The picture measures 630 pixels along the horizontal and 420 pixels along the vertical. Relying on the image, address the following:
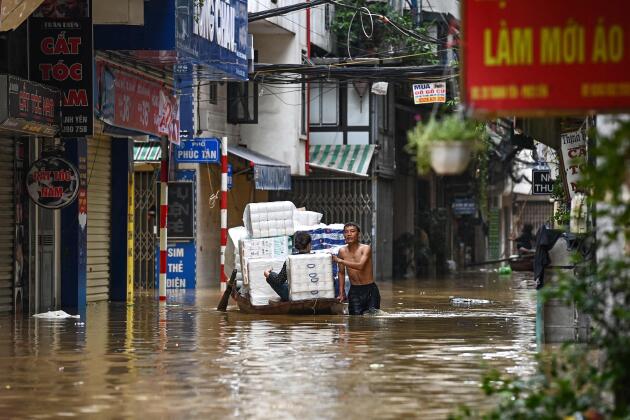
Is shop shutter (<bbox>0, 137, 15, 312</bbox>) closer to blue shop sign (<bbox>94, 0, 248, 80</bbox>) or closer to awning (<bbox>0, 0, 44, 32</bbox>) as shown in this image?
blue shop sign (<bbox>94, 0, 248, 80</bbox>)

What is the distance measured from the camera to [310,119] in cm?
4159

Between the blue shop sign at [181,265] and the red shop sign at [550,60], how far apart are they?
85.0 ft

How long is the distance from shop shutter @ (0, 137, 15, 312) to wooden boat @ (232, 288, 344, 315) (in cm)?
338

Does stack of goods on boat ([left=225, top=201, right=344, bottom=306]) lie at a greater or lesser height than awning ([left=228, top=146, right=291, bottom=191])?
lesser

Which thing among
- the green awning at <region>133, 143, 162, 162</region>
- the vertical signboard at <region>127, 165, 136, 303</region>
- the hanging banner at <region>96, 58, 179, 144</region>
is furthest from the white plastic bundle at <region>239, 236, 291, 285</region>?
the green awning at <region>133, 143, 162, 162</region>

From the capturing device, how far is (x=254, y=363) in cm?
1412

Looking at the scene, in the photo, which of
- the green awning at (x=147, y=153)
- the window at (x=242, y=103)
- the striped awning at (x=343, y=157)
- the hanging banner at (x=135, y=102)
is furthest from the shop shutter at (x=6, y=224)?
the striped awning at (x=343, y=157)

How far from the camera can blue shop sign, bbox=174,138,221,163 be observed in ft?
96.2

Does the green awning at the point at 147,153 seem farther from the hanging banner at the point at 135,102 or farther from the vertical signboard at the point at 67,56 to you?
the vertical signboard at the point at 67,56

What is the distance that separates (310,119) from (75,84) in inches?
798

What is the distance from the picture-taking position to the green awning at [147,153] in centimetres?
3234

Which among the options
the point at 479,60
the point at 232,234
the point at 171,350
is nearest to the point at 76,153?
the point at 232,234

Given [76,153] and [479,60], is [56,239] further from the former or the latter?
[479,60]

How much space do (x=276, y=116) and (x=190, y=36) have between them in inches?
560
